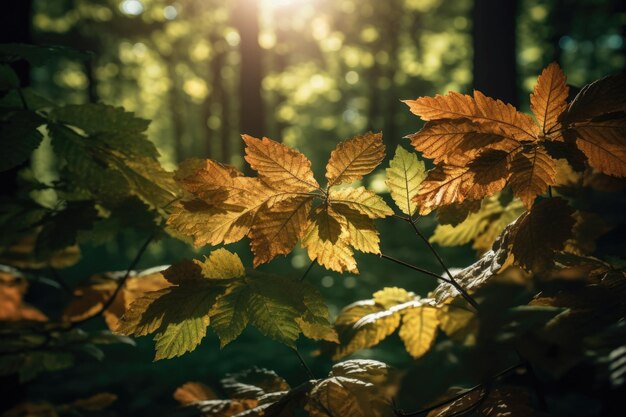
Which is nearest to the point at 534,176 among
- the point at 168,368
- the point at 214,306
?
the point at 214,306

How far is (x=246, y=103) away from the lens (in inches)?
364

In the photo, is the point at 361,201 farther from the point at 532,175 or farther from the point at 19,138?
the point at 19,138

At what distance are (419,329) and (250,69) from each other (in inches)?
346

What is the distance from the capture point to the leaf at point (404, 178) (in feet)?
3.84

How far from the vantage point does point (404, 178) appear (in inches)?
46.3

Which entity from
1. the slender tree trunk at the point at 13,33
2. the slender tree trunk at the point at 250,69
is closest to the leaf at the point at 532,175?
the slender tree trunk at the point at 13,33

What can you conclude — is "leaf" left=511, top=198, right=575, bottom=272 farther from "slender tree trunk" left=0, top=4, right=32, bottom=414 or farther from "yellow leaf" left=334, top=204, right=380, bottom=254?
"slender tree trunk" left=0, top=4, right=32, bottom=414

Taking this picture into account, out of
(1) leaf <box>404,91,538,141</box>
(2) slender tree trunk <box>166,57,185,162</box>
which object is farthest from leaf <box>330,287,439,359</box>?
(2) slender tree trunk <box>166,57,185,162</box>

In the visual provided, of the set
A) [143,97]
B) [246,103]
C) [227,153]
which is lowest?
[227,153]

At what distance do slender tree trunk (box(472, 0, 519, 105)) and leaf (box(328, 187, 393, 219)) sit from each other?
213 centimetres

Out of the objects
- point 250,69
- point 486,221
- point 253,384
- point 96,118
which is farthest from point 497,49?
point 250,69

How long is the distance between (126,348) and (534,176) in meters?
6.58

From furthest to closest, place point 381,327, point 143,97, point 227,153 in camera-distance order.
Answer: point 143,97 < point 227,153 < point 381,327

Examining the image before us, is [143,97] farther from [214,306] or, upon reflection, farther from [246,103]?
[214,306]
